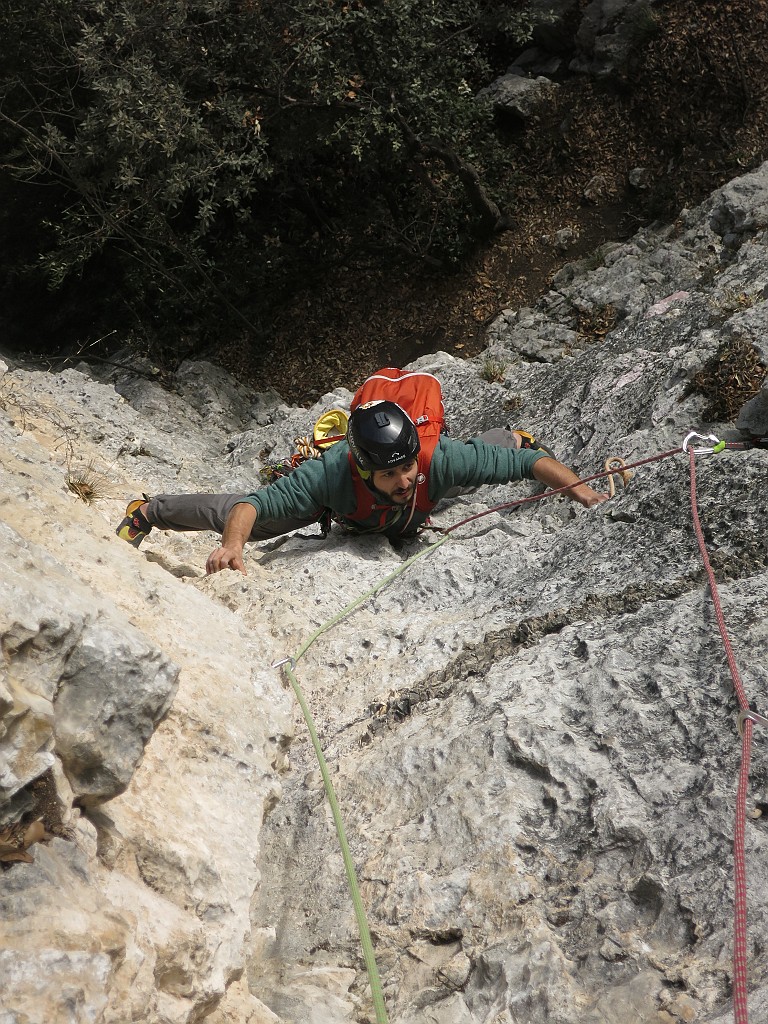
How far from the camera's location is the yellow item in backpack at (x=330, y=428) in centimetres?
620

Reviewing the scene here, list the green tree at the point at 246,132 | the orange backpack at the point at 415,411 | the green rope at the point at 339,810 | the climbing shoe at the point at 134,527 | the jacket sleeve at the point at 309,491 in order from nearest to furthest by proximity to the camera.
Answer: the green rope at the point at 339,810 → the climbing shoe at the point at 134,527 → the jacket sleeve at the point at 309,491 → the orange backpack at the point at 415,411 → the green tree at the point at 246,132

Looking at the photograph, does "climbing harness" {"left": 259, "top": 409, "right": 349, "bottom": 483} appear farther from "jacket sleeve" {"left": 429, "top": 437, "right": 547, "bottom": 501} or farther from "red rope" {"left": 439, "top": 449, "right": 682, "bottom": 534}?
"red rope" {"left": 439, "top": 449, "right": 682, "bottom": 534}

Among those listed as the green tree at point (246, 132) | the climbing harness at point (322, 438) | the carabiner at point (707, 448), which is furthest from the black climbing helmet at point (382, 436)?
the green tree at point (246, 132)

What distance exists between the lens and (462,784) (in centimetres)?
313

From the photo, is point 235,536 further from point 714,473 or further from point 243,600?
point 714,473

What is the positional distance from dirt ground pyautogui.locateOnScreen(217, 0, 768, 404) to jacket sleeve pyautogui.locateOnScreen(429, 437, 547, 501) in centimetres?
716

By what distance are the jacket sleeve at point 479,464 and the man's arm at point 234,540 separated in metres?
1.24

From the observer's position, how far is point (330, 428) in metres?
6.29

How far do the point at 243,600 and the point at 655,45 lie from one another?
12.2 meters

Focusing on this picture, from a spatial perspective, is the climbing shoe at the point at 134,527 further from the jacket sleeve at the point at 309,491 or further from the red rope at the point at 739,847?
the red rope at the point at 739,847

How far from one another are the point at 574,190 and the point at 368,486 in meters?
9.88

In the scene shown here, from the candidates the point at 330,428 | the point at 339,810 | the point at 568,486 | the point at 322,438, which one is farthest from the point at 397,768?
the point at 330,428

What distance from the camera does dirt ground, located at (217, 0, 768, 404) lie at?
11875 millimetres

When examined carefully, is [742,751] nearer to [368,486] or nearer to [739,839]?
[739,839]
